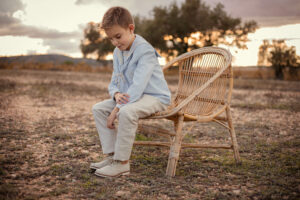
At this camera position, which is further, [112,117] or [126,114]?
[112,117]

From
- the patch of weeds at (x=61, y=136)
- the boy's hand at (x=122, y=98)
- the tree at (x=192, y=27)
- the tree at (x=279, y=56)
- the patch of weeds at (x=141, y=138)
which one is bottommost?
the patch of weeds at (x=141, y=138)

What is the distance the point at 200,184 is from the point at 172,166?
288mm

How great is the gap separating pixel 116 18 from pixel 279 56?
22391mm

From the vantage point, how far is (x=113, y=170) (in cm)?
220

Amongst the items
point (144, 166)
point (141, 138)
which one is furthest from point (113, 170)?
point (141, 138)

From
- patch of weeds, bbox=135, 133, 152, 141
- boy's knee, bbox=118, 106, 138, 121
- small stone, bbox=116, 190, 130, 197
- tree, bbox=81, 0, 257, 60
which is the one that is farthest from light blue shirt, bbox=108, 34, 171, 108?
tree, bbox=81, 0, 257, 60

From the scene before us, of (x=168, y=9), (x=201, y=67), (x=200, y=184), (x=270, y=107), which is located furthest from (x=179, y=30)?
(x=200, y=184)

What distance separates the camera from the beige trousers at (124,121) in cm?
209

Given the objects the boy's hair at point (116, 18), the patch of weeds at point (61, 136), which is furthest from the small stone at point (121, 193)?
the patch of weeds at point (61, 136)

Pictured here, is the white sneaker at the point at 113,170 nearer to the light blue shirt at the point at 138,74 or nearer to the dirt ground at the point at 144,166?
the dirt ground at the point at 144,166

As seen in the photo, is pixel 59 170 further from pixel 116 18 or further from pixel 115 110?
pixel 116 18

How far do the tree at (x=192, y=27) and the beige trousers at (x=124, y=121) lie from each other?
18160 millimetres

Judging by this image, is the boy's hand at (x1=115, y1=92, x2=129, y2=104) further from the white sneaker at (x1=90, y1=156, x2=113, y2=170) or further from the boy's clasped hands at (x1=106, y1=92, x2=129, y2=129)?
the white sneaker at (x1=90, y1=156, x2=113, y2=170)

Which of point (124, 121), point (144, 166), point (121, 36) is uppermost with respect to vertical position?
point (121, 36)
